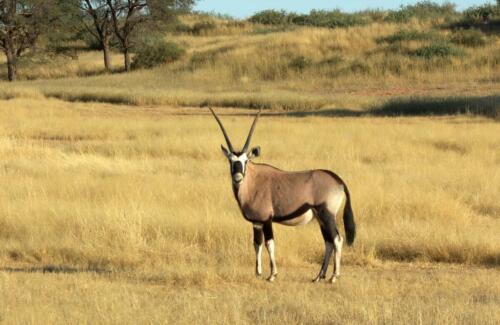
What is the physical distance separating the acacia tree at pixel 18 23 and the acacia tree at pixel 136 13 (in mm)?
4141

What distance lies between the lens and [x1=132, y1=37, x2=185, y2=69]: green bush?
47812 millimetres

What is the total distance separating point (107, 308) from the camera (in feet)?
21.2

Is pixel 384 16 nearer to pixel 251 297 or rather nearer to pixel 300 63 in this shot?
pixel 300 63

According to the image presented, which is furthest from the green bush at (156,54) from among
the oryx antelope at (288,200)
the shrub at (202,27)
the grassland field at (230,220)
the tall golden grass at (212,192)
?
the oryx antelope at (288,200)

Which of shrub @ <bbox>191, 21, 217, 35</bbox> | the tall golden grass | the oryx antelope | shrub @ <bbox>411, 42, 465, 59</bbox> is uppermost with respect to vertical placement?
shrub @ <bbox>191, 21, 217, 35</bbox>

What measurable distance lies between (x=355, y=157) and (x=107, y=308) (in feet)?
33.8

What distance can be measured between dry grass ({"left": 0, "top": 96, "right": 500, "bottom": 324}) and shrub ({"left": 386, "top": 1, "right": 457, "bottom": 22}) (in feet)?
132

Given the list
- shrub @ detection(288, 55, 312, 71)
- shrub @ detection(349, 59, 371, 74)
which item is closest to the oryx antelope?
shrub @ detection(349, 59, 371, 74)

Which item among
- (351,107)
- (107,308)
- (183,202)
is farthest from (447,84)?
(107,308)

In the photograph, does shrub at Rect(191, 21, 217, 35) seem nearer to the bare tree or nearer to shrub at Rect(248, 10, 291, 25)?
shrub at Rect(248, 10, 291, 25)

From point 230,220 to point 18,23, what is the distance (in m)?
39.8

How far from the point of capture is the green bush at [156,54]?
4781 cm

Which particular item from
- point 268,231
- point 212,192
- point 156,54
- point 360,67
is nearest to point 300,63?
point 360,67

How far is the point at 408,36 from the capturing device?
41.7 metres
